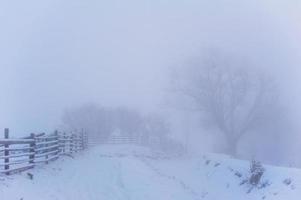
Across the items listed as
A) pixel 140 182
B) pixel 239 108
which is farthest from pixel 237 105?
pixel 140 182

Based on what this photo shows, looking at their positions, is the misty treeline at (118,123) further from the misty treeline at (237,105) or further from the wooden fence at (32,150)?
the wooden fence at (32,150)

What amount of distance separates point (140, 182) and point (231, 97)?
30393 millimetres

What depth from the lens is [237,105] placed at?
53.5 m

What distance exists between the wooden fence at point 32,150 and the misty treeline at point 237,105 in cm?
1838

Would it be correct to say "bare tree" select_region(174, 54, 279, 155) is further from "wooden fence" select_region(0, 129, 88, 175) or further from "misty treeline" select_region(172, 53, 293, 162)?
"wooden fence" select_region(0, 129, 88, 175)

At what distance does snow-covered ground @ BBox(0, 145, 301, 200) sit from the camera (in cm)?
1825

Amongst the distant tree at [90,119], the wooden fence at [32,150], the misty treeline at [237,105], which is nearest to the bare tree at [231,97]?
the misty treeline at [237,105]

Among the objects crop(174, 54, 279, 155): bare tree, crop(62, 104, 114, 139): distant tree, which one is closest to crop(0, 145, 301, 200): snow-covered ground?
crop(174, 54, 279, 155): bare tree

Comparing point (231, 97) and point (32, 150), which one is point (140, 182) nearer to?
point (32, 150)

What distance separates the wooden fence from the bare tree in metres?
18.1

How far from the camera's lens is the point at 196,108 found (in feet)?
185

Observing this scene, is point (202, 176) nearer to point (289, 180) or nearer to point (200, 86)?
point (289, 180)

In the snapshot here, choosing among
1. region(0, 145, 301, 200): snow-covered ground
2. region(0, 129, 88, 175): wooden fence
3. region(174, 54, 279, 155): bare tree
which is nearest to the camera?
region(0, 145, 301, 200): snow-covered ground

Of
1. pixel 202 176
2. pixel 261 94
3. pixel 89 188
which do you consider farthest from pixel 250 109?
pixel 89 188
